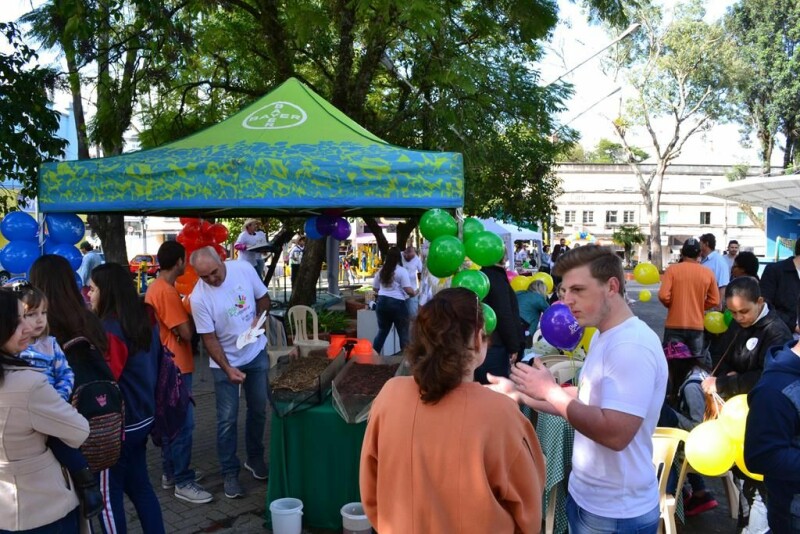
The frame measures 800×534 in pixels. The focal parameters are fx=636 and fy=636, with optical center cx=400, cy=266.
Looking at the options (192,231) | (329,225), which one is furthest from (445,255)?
(192,231)

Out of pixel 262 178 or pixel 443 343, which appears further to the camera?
pixel 262 178

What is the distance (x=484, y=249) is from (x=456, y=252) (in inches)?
13.1

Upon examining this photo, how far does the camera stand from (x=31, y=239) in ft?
16.8

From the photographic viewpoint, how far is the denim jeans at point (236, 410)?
4.46 meters

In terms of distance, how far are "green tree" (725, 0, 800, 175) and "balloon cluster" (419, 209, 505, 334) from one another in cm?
3053

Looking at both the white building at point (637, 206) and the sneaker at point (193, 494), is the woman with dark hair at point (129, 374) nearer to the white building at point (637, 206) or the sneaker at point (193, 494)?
the sneaker at point (193, 494)

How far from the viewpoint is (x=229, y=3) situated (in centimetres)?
945

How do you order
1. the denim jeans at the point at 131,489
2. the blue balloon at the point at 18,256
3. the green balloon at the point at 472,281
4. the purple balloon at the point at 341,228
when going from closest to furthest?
the denim jeans at the point at 131,489 → the green balloon at the point at 472,281 → the blue balloon at the point at 18,256 → the purple balloon at the point at 341,228

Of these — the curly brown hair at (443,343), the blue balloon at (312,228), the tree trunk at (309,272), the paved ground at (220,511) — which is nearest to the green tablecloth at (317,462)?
the paved ground at (220,511)

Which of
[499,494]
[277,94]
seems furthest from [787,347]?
[277,94]

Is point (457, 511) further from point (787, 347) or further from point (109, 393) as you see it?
point (109, 393)

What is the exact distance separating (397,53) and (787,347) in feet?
32.7

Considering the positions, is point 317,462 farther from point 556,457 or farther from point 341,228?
point 341,228

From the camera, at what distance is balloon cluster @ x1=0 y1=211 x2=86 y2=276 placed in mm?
4809
